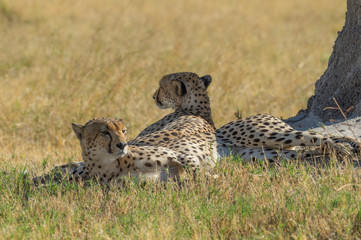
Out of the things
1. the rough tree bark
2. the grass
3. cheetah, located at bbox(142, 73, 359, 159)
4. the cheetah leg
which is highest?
the rough tree bark

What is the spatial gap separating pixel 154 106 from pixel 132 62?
4.45ft

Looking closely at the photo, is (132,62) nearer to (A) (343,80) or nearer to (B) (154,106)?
(B) (154,106)

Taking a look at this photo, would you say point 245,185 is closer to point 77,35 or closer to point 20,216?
point 20,216

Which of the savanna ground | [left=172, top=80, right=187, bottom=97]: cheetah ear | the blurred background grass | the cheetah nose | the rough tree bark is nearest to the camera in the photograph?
the savanna ground

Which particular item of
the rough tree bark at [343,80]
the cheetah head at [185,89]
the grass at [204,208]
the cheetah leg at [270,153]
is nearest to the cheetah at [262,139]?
the cheetah leg at [270,153]

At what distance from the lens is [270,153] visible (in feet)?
14.9

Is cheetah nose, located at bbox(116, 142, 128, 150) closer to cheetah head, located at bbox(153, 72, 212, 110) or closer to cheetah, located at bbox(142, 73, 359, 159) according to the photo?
cheetah, located at bbox(142, 73, 359, 159)

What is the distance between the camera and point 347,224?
122 inches

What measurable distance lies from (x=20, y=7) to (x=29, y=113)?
723cm

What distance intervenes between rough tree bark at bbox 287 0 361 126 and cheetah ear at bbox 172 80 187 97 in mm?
971

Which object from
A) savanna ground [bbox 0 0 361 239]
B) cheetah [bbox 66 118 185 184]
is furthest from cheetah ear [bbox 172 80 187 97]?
cheetah [bbox 66 118 185 184]

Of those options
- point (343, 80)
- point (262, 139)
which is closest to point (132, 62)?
point (343, 80)

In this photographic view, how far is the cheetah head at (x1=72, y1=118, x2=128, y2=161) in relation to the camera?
3.79 meters

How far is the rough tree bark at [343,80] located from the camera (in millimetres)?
5129
